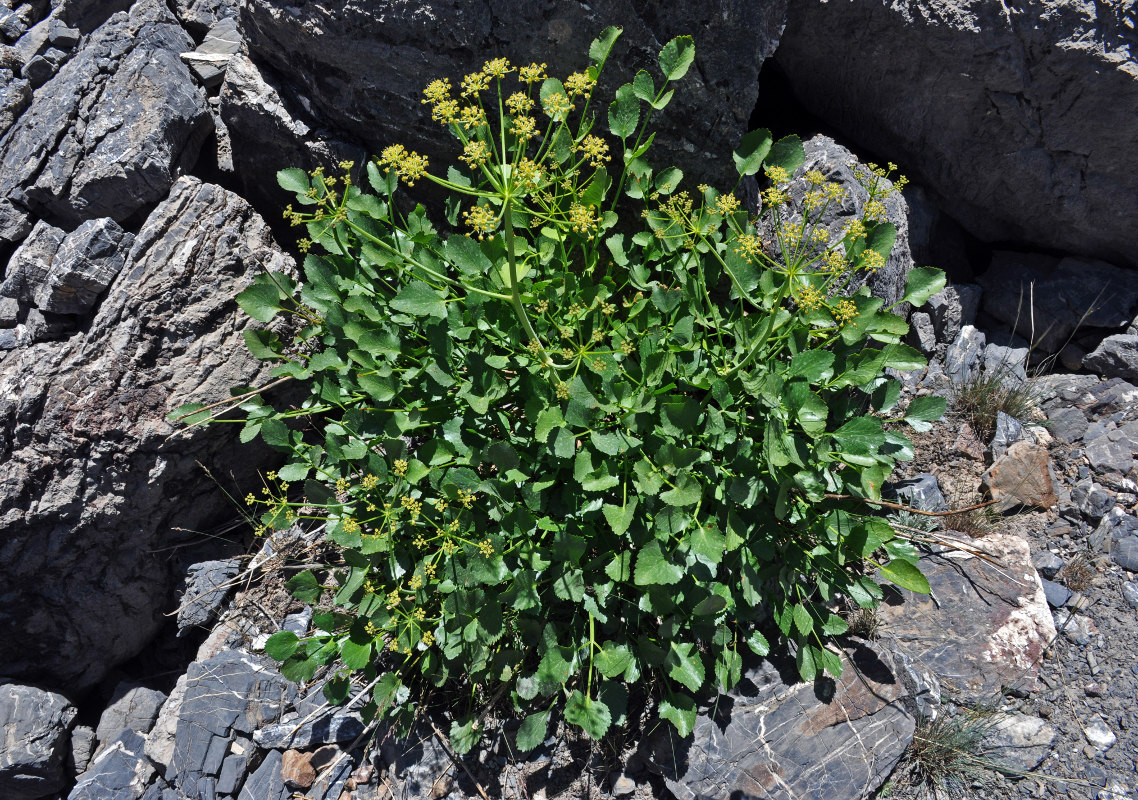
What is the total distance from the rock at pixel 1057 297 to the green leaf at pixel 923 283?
136 centimetres

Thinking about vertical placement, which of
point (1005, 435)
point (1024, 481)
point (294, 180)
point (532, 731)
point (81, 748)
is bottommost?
point (81, 748)

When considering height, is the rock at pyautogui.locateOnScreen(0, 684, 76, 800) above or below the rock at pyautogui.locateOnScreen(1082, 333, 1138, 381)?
below

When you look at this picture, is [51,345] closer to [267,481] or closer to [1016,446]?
[267,481]

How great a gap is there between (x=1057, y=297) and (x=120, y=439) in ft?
16.9

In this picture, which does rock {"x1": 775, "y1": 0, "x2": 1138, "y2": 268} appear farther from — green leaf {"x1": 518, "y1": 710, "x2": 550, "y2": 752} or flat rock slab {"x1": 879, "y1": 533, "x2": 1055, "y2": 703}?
green leaf {"x1": 518, "y1": 710, "x2": 550, "y2": 752}

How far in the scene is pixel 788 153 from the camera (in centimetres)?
326

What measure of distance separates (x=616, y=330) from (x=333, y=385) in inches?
52.3

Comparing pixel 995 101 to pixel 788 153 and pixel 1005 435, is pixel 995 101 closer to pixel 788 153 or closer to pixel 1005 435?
pixel 788 153

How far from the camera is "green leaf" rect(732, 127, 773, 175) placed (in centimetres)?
324

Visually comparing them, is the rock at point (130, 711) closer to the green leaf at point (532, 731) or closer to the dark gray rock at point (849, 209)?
the green leaf at point (532, 731)

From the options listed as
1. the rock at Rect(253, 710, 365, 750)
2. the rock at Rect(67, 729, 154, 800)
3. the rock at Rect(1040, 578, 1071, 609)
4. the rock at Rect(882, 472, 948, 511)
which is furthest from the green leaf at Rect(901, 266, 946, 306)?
the rock at Rect(67, 729, 154, 800)

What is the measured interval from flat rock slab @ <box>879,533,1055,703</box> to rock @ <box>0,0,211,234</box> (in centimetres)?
434

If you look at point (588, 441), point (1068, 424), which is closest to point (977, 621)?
point (1068, 424)

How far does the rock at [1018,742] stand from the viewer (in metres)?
3.17
